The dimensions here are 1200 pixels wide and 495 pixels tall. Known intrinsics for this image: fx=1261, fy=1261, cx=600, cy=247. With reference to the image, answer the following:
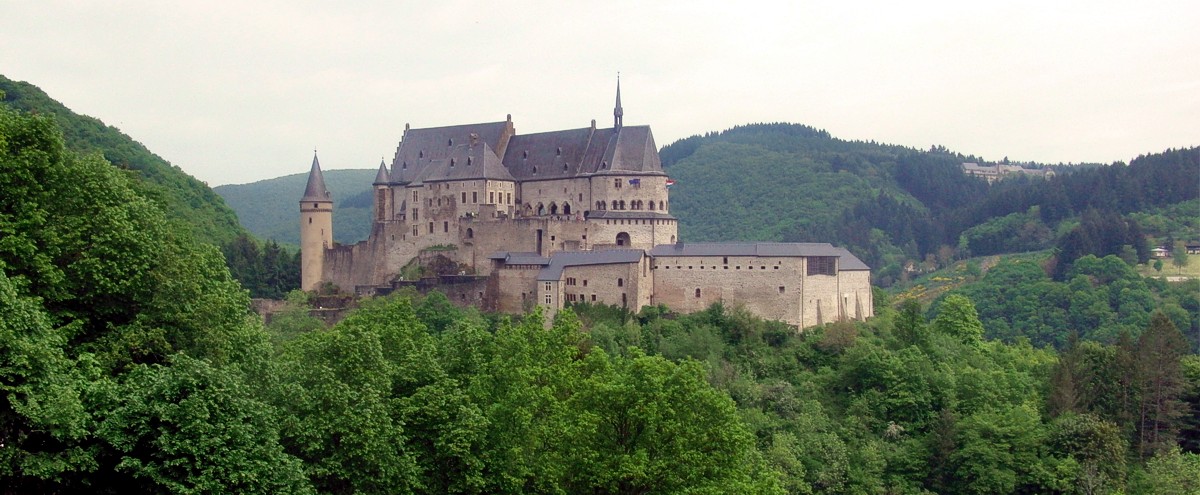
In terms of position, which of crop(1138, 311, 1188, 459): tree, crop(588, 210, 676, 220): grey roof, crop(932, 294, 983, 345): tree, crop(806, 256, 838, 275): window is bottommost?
crop(1138, 311, 1188, 459): tree

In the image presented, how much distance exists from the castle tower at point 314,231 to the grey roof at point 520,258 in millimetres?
12289

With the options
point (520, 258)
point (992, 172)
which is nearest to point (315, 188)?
point (520, 258)

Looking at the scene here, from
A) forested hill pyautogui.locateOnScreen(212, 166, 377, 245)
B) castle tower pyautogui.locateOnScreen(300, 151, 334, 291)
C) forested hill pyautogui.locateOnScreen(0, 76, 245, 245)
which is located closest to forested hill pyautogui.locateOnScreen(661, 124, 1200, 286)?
forested hill pyautogui.locateOnScreen(212, 166, 377, 245)

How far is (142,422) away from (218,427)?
1.29 m

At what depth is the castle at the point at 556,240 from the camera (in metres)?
61.4

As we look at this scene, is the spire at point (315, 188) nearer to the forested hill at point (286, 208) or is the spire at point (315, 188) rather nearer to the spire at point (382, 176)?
the spire at point (382, 176)

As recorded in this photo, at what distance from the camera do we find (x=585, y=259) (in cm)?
6241

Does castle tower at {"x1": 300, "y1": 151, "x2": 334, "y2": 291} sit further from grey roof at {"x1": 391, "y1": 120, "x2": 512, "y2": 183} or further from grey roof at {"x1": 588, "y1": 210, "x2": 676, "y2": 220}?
grey roof at {"x1": 588, "y1": 210, "x2": 676, "y2": 220}

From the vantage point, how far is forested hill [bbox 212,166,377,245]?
149 meters

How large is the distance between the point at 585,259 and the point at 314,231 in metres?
19.2

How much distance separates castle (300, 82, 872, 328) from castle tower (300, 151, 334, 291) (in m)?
0.06

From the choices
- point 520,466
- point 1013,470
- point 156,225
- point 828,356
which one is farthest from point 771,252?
point 156,225

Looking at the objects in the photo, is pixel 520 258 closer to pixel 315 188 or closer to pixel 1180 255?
pixel 315 188

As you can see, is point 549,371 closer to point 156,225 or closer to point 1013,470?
point 156,225
